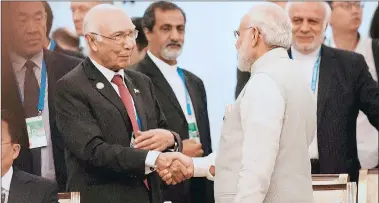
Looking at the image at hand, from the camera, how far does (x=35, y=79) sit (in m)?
5.58

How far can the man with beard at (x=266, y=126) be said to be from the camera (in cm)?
426

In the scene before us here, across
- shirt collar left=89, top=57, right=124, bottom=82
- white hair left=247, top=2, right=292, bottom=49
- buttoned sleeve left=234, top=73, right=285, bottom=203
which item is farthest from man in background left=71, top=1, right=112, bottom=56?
buttoned sleeve left=234, top=73, right=285, bottom=203

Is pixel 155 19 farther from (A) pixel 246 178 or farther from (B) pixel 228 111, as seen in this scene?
(A) pixel 246 178

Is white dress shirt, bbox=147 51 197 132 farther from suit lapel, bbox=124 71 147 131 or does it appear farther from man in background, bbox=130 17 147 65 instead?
suit lapel, bbox=124 71 147 131

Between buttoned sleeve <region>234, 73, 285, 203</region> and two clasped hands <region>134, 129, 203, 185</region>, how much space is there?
85 centimetres

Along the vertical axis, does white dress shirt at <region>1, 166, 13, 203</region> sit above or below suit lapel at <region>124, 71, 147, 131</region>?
below

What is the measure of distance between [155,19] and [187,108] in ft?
2.02


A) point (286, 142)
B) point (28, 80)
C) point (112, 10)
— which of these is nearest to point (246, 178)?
point (286, 142)

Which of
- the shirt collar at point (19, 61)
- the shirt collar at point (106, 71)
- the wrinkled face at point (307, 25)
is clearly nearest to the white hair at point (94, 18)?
the shirt collar at point (106, 71)

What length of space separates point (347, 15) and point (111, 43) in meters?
2.08

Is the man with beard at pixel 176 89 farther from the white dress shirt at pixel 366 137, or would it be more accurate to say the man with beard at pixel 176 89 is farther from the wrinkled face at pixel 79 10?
the white dress shirt at pixel 366 137

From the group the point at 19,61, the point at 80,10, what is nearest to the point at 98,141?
the point at 19,61

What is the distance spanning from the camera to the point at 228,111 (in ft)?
14.9

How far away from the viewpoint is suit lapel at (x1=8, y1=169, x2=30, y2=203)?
16.6 ft
